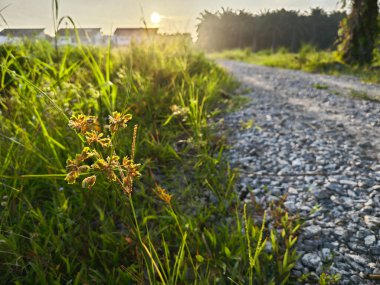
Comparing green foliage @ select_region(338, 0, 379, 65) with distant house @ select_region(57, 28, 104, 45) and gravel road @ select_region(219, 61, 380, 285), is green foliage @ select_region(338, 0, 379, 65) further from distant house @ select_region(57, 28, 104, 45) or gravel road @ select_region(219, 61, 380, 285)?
distant house @ select_region(57, 28, 104, 45)

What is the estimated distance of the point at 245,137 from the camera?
4090 mm

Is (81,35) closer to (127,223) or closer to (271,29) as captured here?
(127,223)

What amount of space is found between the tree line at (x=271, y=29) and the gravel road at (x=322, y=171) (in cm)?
4606

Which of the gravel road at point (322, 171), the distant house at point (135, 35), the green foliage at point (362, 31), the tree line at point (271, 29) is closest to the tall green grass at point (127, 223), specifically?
the gravel road at point (322, 171)

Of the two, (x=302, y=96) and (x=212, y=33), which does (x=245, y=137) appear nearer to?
(x=302, y=96)

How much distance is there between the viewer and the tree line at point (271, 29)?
48938mm

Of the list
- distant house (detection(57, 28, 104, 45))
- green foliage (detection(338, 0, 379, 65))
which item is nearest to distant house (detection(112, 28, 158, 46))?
distant house (detection(57, 28, 104, 45))

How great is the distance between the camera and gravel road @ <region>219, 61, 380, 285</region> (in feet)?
6.95

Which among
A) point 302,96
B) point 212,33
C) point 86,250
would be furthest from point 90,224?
point 212,33

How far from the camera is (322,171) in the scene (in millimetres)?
3113

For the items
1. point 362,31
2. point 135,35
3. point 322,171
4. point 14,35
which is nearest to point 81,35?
point 14,35

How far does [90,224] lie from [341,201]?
2.18m

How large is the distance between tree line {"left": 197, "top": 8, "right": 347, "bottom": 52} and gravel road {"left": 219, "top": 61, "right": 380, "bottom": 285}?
46063 mm

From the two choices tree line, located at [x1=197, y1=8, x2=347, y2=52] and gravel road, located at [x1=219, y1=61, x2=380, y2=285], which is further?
tree line, located at [x1=197, y1=8, x2=347, y2=52]
